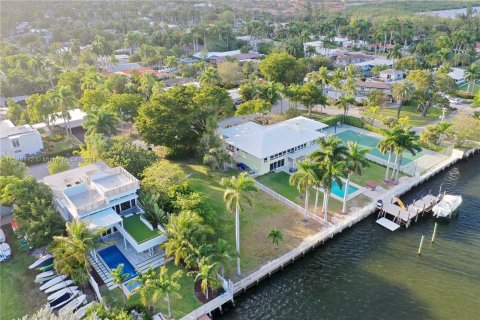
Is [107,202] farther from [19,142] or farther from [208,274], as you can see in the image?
[19,142]

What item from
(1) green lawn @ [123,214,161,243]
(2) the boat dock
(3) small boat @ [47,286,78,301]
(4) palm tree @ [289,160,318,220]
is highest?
(4) palm tree @ [289,160,318,220]

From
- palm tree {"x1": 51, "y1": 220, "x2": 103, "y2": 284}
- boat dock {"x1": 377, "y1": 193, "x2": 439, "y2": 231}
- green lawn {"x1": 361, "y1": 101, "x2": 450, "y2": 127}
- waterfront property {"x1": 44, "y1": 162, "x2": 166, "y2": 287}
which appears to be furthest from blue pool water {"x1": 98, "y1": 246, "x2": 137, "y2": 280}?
green lawn {"x1": 361, "y1": 101, "x2": 450, "y2": 127}

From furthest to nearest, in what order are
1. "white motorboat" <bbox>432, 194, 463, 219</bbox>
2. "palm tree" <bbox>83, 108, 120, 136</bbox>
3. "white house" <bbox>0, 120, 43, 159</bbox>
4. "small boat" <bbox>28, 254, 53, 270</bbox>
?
"white house" <bbox>0, 120, 43, 159</bbox>, "palm tree" <bbox>83, 108, 120, 136</bbox>, "white motorboat" <bbox>432, 194, 463, 219</bbox>, "small boat" <bbox>28, 254, 53, 270</bbox>

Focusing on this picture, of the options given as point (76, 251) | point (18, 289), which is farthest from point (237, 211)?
point (18, 289)

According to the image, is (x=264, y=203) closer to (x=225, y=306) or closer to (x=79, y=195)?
(x=225, y=306)

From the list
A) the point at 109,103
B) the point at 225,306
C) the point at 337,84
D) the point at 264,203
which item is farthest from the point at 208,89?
the point at 225,306

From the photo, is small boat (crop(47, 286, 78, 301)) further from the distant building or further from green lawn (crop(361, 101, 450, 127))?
the distant building
